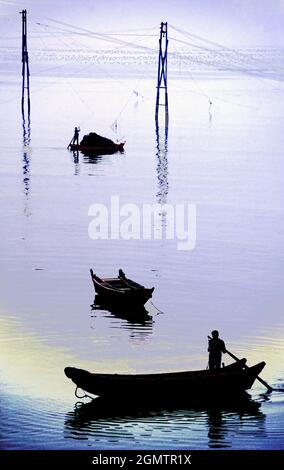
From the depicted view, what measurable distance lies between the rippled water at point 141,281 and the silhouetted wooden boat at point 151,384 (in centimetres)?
26

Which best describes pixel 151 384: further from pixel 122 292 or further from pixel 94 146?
pixel 94 146

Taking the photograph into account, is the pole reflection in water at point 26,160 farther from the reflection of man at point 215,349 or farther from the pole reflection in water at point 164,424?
the pole reflection in water at point 164,424

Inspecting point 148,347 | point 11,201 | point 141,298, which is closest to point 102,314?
point 141,298

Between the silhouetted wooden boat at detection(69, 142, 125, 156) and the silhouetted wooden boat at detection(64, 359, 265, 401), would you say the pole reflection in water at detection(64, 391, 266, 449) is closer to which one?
the silhouetted wooden boat at detection(64, 359, 265, 401)

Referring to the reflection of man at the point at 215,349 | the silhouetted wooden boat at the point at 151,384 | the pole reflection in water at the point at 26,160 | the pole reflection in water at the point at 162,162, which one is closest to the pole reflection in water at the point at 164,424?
the silhouetted wooden boat at the point at 151,384

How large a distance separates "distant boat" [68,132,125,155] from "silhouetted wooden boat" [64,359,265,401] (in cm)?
3884

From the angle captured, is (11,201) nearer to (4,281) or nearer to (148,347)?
(4,281)

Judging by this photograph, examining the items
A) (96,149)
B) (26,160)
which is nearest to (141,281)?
(26,160)

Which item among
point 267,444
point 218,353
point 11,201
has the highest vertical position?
point 11,201

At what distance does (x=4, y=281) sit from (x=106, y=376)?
9.12m

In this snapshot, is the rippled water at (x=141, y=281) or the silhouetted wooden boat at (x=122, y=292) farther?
the silhouetted wooden boat at (x=122, y=292)

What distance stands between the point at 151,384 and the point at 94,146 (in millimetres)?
39632

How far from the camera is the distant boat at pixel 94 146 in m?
54.5

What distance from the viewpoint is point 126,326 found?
20.8 m
